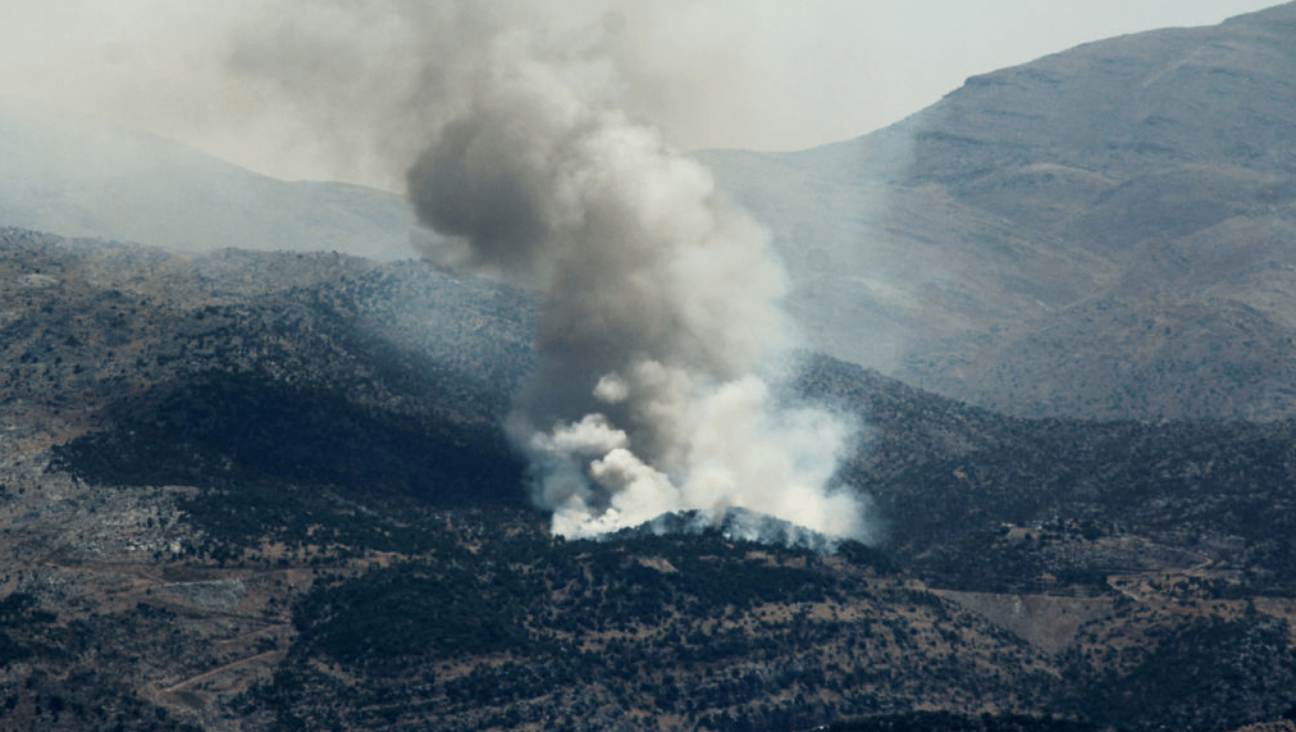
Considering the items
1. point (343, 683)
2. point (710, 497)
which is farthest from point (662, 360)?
point (343, 683)

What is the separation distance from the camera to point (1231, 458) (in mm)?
157250

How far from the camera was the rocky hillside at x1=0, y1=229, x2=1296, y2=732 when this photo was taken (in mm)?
117250

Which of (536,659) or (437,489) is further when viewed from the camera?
(437,489)

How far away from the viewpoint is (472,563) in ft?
447

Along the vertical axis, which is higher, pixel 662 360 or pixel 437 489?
pixel 662 360

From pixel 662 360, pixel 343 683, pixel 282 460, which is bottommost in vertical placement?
pixel 343 683

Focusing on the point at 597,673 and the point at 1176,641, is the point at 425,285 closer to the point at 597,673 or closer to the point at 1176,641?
the point at 597,673

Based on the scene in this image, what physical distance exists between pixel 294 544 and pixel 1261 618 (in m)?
70.8

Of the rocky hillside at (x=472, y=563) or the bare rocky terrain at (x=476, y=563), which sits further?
the rocky hillside at (x=472, y=563)

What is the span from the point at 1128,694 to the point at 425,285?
8414cm

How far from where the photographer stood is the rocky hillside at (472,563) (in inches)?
4616

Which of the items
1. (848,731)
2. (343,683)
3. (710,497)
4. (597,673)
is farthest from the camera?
(710,497)

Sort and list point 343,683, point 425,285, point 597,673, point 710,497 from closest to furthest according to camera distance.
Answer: point 343,683 < point 597,673 < point 710,497 < point 425,285

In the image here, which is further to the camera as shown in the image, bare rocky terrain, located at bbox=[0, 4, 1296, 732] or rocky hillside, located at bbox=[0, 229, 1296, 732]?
rocky hillside, located at bbox=[0, 229, 1296, 732]
